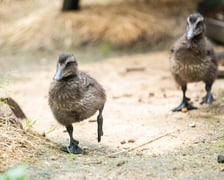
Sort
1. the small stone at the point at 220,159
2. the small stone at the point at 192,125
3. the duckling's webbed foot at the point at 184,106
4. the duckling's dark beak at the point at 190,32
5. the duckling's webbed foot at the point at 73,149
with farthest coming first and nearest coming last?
the duckling's webbed foot at the point at 184,106 < the duckling's dark beak at the point at 190,32 < the small stone at the point at 192,125 < the duckling's webbed foot at the point at 73,149 < the small stone at the point at 220,159

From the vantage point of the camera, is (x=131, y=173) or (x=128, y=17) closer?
(x=131, y=173)

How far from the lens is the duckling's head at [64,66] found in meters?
5.86

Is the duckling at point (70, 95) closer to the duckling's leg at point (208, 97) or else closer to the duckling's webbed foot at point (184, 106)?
the duckling's webbed foot at point (184, 106)

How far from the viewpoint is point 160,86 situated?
9.44m

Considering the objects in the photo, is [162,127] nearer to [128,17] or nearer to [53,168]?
[53,168]

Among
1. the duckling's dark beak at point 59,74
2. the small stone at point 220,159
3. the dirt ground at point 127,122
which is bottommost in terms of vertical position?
the dirt ground at point 127,122

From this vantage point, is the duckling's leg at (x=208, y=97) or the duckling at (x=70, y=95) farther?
the duckling's leg at (x=208, y=97)

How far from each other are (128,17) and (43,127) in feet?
21.6

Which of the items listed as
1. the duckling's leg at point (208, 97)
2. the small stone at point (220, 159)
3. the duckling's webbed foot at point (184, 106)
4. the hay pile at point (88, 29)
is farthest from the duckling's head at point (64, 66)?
the hay pile at point (88, 29)

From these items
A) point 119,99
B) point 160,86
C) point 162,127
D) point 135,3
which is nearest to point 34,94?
point 119,99

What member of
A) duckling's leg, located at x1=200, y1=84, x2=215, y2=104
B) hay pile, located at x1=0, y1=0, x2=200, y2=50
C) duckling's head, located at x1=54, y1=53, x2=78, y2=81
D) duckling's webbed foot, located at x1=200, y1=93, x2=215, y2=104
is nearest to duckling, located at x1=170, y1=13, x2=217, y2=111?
duckling's leg, located at x1=200, y1=84, x2=215, y2=104

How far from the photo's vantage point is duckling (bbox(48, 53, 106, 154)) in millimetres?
5906

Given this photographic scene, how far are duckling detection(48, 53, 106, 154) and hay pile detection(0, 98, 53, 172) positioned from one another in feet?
1.08

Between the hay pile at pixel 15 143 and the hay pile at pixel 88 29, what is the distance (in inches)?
269
